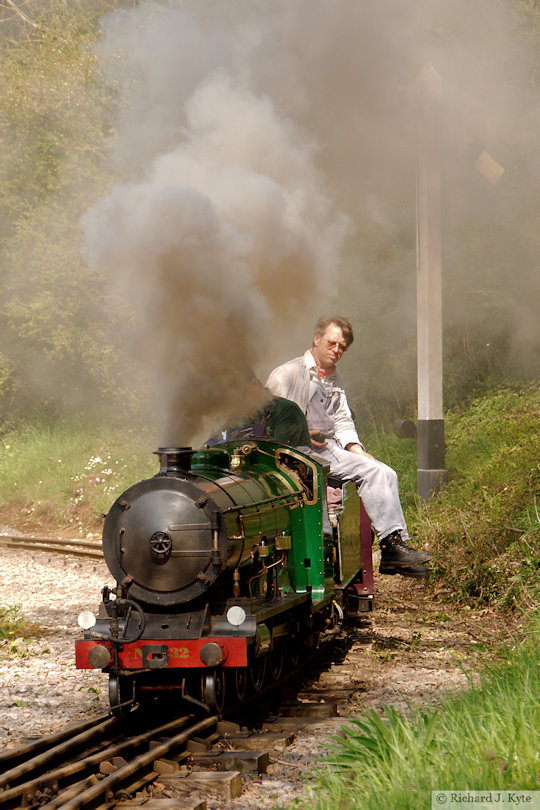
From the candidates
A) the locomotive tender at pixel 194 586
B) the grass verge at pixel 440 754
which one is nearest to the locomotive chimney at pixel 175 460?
the locomotive tender at pixel 194 586

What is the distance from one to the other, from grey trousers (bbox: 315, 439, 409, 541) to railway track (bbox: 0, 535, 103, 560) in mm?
6051

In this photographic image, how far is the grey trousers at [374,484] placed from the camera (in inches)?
304

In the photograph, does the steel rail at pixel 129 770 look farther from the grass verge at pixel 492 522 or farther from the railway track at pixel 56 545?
the railway track at pixel 56 545

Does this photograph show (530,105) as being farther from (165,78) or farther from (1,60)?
(1,60)

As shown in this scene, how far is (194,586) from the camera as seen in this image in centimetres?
529

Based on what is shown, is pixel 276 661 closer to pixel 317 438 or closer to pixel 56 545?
pixel 317 438

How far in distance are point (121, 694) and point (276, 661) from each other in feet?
4.00

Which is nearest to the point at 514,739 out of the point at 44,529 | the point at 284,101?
the point at 284,101

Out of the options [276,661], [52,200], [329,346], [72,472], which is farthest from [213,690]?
[52,200]

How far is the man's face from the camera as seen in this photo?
A: 7.36m

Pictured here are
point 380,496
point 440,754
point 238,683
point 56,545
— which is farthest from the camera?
point 56,545

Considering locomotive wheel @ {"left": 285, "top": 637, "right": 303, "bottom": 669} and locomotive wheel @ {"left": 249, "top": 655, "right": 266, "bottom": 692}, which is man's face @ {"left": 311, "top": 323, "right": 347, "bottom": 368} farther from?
locomotive wheel @ {"left": 249, "top": 655, "right": 266, "bottom": 692}

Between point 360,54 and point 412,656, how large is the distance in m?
5.26

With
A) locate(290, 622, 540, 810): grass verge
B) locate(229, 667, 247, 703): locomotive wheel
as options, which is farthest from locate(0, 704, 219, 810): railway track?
locate(290, 622, 540, 810): grass verge
